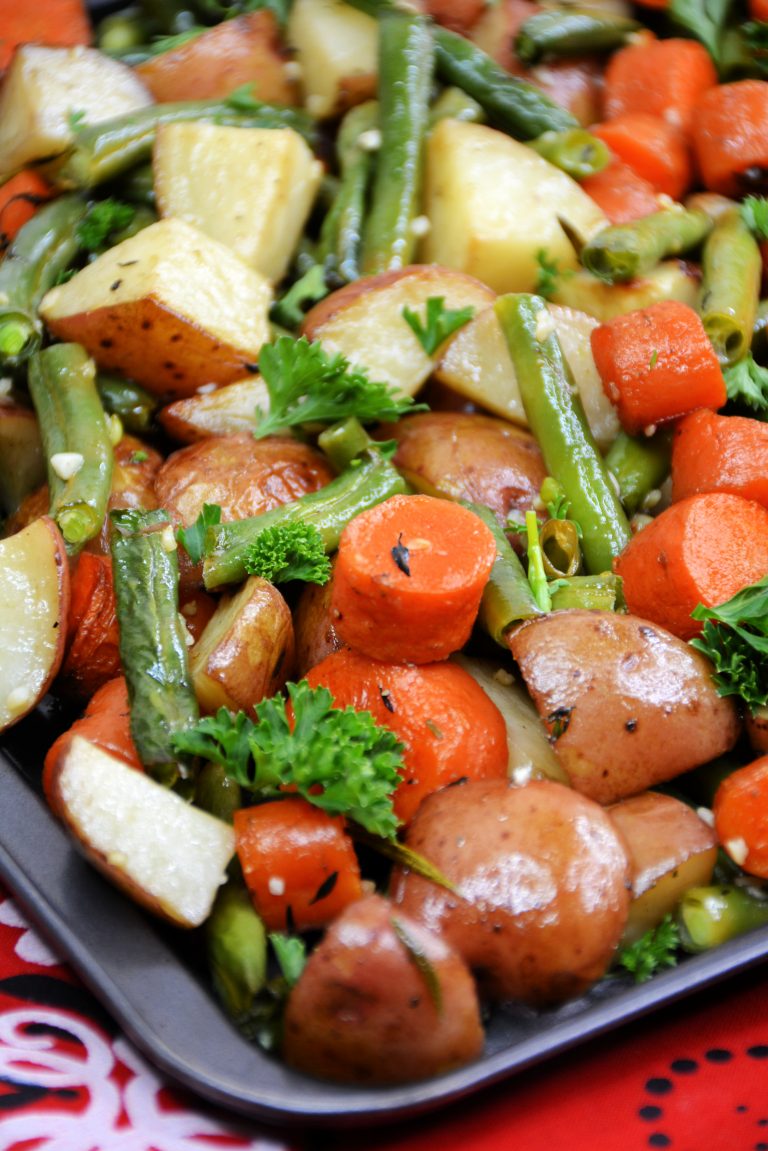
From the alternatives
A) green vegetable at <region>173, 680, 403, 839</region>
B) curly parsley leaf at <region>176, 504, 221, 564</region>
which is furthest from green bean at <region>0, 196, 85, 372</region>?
green vegetable at <region>173, 680, 403, 839</region>

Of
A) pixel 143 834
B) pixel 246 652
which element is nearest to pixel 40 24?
pixel 246 652

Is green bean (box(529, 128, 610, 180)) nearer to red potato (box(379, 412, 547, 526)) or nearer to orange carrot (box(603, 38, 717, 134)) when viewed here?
orange carrot (box(603, 38, 717, 134))

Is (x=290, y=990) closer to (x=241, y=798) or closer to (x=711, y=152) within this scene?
(x=241, y=798)

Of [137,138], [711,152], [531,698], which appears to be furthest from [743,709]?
[137,138]

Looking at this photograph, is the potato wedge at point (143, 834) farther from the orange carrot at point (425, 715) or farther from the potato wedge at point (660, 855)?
the potato wedge at point (660, 855)

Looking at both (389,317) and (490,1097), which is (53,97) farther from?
(490,1097)
